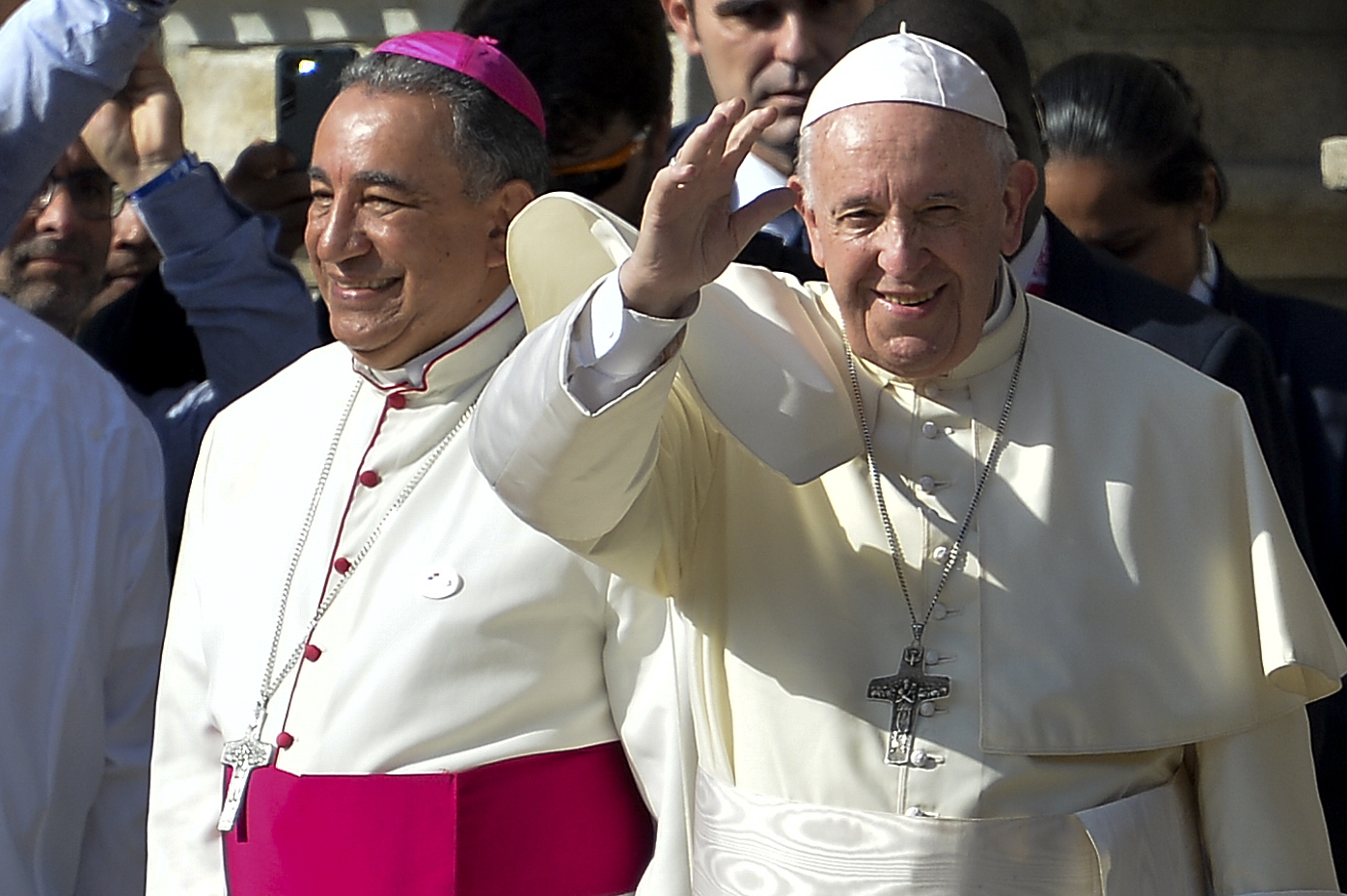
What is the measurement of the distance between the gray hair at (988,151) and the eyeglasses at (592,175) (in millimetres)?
1092

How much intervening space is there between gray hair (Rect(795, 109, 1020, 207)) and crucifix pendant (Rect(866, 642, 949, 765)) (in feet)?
1.88

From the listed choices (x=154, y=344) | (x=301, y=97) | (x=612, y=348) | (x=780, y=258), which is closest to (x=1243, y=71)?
(x=780, y=258)

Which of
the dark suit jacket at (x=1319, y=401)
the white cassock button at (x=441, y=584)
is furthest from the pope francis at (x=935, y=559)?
the dark suit jacket at (x=1319, y=401)

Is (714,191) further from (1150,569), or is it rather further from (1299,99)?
(1299,99)

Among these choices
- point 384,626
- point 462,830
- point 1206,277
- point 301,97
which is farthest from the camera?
point 301,97

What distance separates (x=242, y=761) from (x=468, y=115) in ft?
3.25

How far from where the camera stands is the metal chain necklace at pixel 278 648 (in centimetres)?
288

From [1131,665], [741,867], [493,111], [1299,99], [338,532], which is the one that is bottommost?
[741,867]

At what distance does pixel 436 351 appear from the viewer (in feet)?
9.81

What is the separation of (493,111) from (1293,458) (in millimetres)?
1293

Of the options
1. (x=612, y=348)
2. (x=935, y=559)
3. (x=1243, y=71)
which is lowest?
(x=935, y=559)

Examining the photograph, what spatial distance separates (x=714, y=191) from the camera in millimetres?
2152

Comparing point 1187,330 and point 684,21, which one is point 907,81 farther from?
point 684,21

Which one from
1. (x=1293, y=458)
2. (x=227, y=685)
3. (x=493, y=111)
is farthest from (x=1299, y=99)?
(x=227, y=685)
